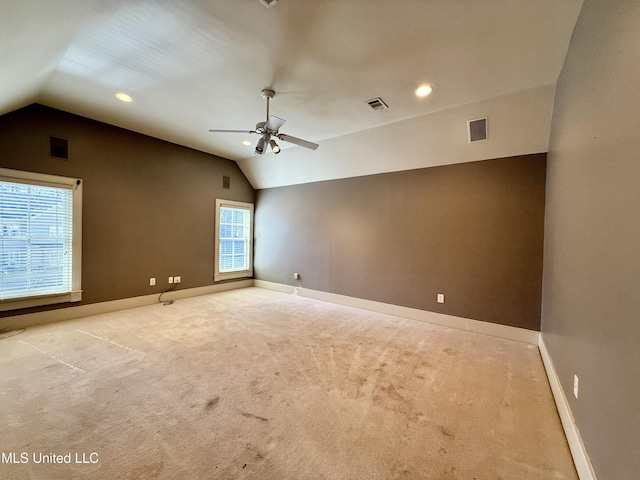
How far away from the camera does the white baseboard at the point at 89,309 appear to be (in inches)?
134

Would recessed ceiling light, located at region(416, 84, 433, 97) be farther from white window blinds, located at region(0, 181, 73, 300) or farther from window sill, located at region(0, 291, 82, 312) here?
window sill, located at region(0, 291, 82, 312)

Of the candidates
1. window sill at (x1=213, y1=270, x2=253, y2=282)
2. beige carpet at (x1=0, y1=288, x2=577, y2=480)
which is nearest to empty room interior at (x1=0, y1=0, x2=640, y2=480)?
beige carpet at (x1=0, y1=288, x2=577, y2=480)

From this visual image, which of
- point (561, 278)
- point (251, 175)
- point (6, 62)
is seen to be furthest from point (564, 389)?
point (251, 175)

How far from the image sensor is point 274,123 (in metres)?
2.91

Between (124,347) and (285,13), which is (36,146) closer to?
(124,347)

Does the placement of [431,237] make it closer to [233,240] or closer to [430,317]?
[430,317]

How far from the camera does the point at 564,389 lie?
1.92m

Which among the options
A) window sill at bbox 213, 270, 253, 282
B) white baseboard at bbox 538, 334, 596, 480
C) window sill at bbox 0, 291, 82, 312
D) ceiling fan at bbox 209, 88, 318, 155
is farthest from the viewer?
window sill at bbox 213, 270, 253, 282

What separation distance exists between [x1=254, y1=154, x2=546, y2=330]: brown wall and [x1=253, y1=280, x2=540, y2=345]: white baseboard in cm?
9

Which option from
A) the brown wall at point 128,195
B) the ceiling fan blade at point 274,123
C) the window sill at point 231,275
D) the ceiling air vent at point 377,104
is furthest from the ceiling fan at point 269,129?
the window sill at point 231,275

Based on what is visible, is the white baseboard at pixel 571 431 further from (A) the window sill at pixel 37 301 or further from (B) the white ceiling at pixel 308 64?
(A) the window sill at pixel 37 301

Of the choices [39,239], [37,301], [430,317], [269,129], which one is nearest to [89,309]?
[37,301]

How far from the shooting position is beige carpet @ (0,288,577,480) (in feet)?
4.85

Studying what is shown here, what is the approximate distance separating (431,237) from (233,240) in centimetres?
442
